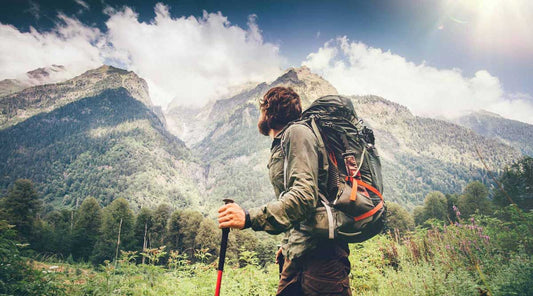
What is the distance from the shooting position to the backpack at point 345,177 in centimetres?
236

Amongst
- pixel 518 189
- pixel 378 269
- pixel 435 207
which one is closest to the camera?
pixel 378 269

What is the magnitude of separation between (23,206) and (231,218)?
4677cm

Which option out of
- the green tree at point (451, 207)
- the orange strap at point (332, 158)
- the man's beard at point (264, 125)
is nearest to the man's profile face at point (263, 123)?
the man's beard at point (264, 125)

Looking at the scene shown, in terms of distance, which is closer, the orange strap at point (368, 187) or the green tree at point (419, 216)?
the orange strap at point (368, 187)

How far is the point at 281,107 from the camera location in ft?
9.32

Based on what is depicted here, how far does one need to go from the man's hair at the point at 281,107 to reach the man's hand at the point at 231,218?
1.18 metres

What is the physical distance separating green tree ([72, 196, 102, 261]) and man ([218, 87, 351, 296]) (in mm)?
46924

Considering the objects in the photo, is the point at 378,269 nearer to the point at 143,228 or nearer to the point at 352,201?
the point at 352,201

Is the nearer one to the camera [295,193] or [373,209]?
[295,193]

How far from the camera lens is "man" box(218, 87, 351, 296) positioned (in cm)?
213

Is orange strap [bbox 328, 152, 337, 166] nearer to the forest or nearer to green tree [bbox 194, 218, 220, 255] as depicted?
the forest

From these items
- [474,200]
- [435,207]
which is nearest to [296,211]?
[474,200]

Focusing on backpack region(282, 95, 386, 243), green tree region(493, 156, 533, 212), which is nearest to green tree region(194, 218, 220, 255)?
green tree region(493, 156, 533, 212)

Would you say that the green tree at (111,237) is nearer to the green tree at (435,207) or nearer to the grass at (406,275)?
the grass at (406,275)
